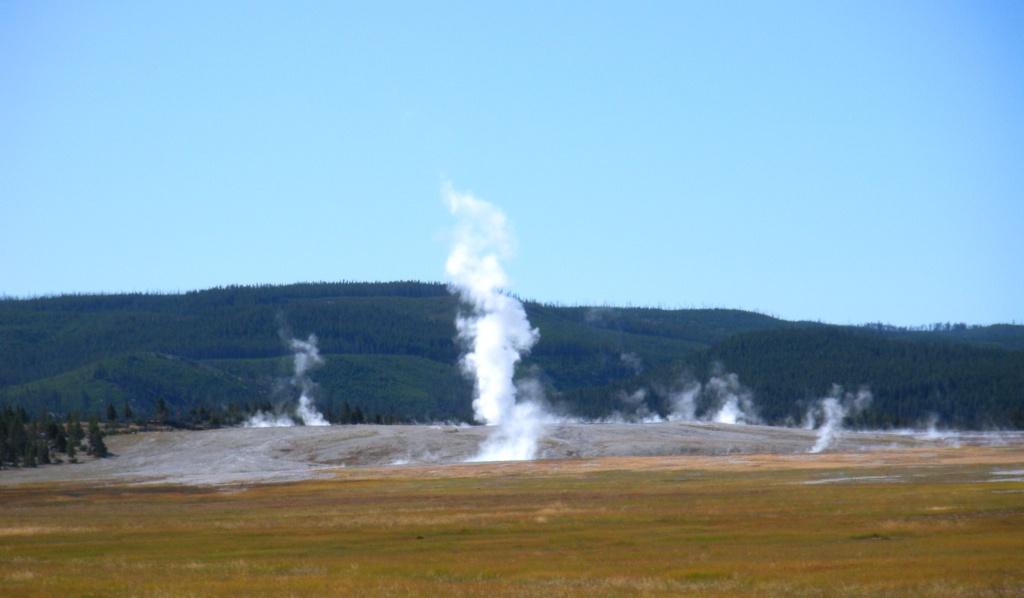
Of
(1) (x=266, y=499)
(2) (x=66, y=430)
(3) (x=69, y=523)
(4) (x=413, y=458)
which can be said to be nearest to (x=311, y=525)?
(3) (x=69, y=523)

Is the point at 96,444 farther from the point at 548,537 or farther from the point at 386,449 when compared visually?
the point at 548,537

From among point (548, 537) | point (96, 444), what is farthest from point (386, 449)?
point (548, 537)

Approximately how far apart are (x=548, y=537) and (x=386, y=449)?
75543 mm

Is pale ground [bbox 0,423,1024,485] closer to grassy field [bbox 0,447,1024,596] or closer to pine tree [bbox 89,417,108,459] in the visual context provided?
pine tree [bbox 89,417,108,459]

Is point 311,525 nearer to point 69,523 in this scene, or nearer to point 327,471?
point 69,523

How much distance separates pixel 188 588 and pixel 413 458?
85242 mm

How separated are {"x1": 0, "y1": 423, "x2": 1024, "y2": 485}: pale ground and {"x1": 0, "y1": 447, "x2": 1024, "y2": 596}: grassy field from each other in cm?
2209

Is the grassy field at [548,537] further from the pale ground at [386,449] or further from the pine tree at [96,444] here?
the pine tree at [96,444]

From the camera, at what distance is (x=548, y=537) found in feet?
181

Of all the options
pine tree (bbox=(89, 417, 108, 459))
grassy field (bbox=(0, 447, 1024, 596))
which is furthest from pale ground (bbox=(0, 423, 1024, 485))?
grassy field (bbox=(0, 447, 1024, 596))

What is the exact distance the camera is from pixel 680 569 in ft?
142

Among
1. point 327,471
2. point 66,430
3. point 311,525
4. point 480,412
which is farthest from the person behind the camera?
point 480,412

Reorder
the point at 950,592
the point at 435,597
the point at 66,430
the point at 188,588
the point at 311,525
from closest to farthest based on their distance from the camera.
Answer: the point at 950,592
the point at 435,597
the point at 188,588
the point at 311,525
the point at 66,430

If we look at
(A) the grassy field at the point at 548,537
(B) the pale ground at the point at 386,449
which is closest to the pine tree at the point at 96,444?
(B) the pale ground at the point at 386,449
